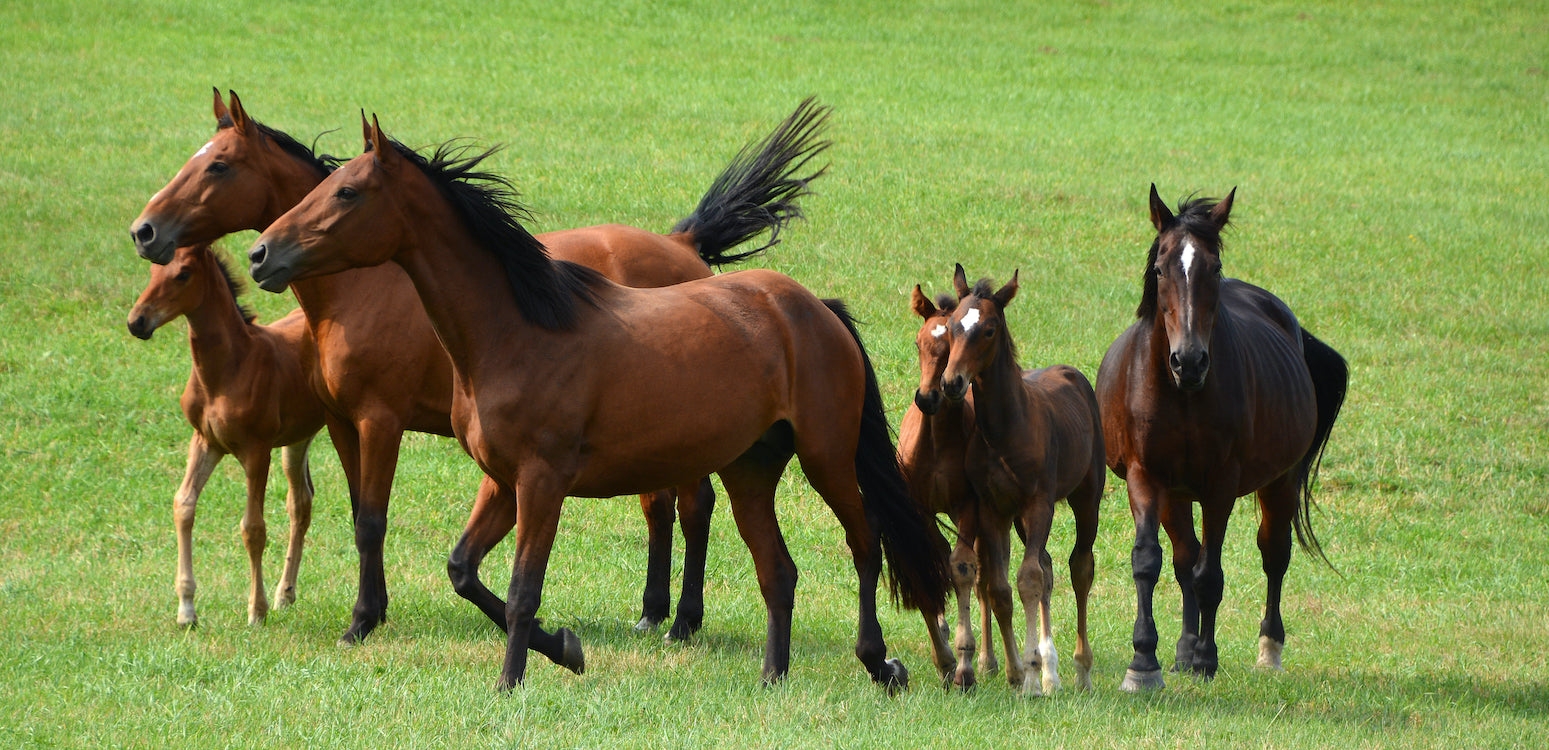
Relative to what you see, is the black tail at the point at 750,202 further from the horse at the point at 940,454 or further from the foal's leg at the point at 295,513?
the foal's leg at the point at 295,513

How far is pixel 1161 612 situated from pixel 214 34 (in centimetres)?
2311

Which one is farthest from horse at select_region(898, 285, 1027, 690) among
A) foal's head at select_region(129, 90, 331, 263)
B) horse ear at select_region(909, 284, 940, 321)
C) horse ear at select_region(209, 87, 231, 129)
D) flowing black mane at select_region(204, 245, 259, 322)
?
flowing black mane at select_region(204, 245, 259, 322)

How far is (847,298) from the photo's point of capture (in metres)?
15.4

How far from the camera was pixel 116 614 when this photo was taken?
24.8 feet

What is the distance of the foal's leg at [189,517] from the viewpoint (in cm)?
750

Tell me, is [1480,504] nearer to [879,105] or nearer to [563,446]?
[563,446]

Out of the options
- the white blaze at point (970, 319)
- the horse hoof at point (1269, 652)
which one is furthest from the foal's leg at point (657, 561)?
the horse hoof at point (1269, 652)

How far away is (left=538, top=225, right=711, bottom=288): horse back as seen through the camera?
8242 millimetres

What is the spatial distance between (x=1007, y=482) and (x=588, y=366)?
2185 mm

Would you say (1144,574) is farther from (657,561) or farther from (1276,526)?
(657,561)

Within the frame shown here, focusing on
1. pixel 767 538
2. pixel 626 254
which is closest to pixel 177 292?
→ pixel 626 254

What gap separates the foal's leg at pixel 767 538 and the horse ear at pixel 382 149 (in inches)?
80.1

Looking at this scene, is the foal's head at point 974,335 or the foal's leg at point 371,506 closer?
the foal's head at point 974,335

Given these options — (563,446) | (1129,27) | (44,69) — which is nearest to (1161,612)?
(563,446)
